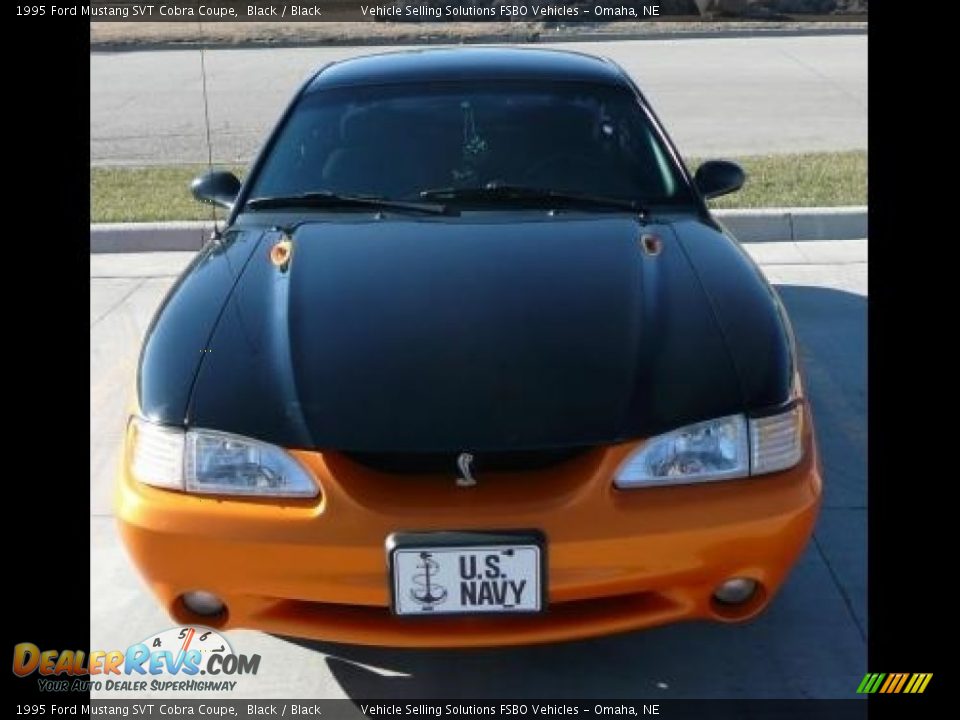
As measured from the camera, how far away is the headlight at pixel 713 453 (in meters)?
2.42

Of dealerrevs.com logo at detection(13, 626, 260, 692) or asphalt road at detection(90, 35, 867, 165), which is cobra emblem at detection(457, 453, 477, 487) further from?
asphalt road at detection(90, 35, 867, 165)

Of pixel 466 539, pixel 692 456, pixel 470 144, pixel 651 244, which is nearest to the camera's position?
pixel 466 539

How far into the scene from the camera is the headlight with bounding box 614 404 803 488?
7.93 ft

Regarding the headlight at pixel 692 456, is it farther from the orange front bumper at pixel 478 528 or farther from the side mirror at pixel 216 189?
the side mirror at pixel 216 189

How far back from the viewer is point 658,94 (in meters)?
13.2

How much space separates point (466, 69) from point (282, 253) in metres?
1.25

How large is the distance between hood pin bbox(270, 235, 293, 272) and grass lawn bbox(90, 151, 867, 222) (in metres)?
4.10

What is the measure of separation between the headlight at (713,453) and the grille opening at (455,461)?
13cm

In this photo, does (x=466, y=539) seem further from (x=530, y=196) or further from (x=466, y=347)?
(x=530, y=196)

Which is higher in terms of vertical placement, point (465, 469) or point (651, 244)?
point (651, 244)
